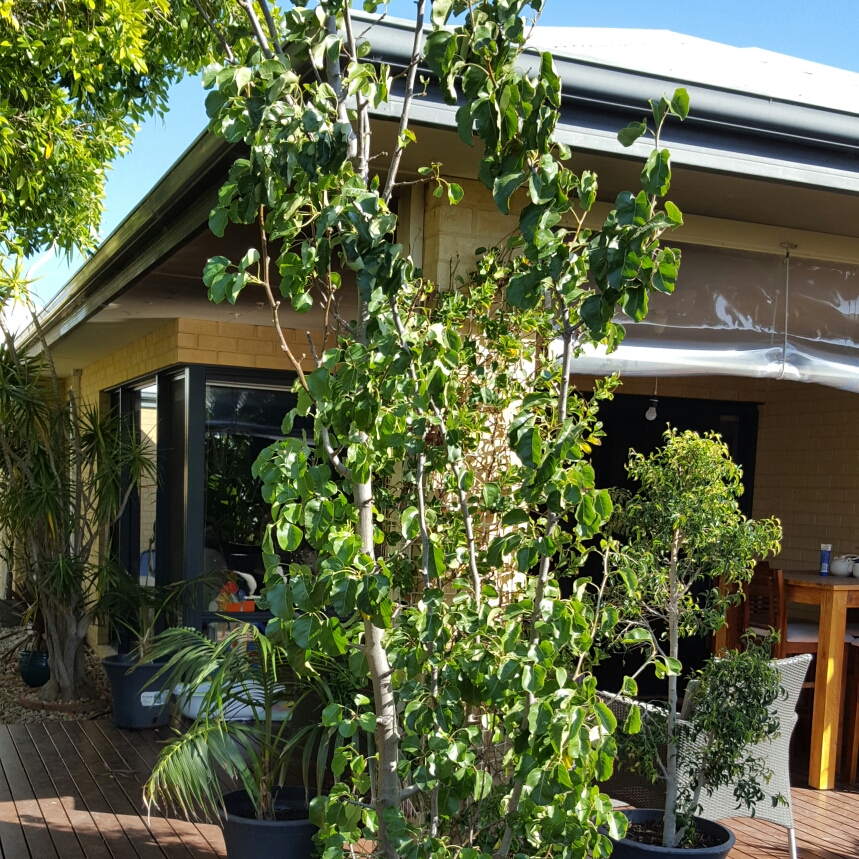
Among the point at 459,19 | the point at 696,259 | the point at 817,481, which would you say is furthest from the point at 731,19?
the point at 459,19

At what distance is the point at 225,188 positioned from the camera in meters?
1.93

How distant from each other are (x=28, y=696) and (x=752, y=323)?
5291 mm

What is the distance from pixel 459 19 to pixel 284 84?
54cm

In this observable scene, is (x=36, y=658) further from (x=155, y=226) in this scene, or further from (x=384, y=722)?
(x=384, y=722)

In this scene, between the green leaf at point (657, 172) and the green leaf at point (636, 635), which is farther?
the green leaf at point (636, 635)

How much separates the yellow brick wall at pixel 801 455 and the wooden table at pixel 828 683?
1729 millimetres

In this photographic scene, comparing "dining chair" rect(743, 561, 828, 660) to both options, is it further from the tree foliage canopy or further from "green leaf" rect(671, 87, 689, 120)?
the tree foliage canopy

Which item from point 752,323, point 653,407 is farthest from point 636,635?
point 653,407

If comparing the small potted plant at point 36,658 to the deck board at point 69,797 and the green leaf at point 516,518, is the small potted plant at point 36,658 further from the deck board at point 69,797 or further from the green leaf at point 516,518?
the green leaf at point 516,518

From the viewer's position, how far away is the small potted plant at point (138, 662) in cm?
580

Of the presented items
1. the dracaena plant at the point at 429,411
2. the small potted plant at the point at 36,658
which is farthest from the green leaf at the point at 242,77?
the small potted plant at the point at 36,658

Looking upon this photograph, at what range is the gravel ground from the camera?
6164 mm

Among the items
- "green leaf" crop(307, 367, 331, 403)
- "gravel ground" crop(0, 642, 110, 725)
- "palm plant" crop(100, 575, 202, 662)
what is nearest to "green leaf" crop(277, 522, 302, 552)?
"green leaf" crop(307, 367, 331, 403)

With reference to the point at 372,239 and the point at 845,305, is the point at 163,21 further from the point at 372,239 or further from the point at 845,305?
the point at 372,239
